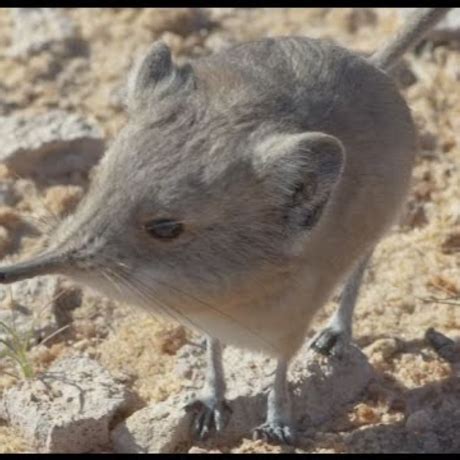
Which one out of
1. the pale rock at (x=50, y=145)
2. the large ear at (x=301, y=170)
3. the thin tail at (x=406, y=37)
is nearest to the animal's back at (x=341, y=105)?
the large ear at (x=301, y=170)

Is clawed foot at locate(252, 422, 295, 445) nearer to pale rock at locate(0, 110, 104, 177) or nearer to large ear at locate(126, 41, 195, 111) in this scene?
large ear at locate(126, 41, 195, 111)

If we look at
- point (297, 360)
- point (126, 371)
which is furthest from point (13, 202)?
point (297, 360)

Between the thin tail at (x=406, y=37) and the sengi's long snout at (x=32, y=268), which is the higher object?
the thin tail at (x=406, y=37)

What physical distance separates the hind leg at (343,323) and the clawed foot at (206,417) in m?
0.67

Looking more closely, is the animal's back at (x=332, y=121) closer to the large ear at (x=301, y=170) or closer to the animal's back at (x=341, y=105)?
the animal's back at (x=341, y=105)

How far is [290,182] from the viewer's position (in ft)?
19.0

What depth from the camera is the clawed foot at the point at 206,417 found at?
6785 mm

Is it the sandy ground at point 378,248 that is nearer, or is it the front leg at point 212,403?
the front leg at point 212,403

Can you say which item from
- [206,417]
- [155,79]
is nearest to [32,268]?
[155,79]

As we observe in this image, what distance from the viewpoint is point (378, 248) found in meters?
7.97

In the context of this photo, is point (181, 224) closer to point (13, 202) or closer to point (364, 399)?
point (364, 399)

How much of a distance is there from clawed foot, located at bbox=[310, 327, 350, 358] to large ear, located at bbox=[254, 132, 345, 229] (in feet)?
4.44

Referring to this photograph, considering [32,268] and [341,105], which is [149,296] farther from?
[341,105]

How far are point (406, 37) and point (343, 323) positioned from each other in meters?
1.61
